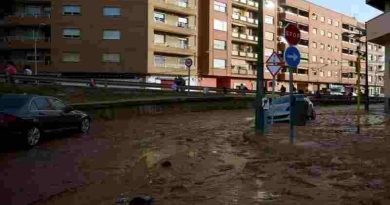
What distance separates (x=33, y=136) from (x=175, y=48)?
56274mm

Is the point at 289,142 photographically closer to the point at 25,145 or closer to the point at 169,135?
the point at 169,135

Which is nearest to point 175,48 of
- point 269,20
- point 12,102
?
point 269,20

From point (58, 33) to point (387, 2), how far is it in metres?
41.9

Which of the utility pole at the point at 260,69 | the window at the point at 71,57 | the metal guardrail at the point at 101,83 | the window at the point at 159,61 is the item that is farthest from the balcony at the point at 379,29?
the window at the point at 71,57

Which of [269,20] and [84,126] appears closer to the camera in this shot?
[84,126]

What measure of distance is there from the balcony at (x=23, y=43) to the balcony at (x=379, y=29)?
42601mm

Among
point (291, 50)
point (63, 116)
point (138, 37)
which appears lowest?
point (63, 116)

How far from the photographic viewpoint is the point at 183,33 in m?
72.4

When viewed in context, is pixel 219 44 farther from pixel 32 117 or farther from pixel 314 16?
pixel 32 117

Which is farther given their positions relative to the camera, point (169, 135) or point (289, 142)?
point (169, 135)

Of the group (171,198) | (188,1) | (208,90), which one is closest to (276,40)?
(188,1)

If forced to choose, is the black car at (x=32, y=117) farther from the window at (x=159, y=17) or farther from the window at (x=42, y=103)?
the window at (x=159, y=17)

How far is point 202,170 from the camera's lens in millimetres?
10930

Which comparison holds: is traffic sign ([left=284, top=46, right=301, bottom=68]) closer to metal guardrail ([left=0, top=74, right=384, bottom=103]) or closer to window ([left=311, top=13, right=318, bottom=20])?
metal guardrail ([left=0, top=74, right=384, bottom=103])
